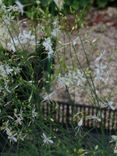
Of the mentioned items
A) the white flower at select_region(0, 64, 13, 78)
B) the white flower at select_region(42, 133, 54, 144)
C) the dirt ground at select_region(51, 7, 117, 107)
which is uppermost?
the white flower at select_region(0, 64, 13, 78)

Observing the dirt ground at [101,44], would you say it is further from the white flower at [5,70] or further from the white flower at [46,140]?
the white flower at [5,70]

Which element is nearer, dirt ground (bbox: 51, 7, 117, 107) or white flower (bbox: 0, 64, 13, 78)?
white flower (bbox: 0, 64, 13, 78)

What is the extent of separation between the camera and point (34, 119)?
8.74 ft

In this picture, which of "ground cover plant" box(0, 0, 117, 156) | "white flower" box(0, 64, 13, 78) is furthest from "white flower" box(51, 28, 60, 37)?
"white flower" box(0, 64, 13, 78)

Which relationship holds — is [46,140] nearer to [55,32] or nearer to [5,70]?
[5,70]

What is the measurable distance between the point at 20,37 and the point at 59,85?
26 cm

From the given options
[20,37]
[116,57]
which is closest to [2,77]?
[20,37]

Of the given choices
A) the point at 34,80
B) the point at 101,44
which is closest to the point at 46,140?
the point at 34,80

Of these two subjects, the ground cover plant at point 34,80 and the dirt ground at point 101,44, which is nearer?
the ground cover plant at point 34,80

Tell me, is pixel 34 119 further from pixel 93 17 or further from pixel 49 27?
pixel 93 17

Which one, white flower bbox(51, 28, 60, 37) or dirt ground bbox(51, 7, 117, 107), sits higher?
white flower bbox(51, 28, 60, 37)

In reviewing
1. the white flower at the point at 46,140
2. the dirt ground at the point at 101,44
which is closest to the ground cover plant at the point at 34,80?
the white flower at the point at 46,140

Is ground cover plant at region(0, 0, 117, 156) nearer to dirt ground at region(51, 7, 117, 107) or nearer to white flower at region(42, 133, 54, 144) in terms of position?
white flower at region(42, 133, 54, 144)

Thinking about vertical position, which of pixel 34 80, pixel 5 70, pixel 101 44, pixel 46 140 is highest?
pixel 5 70
